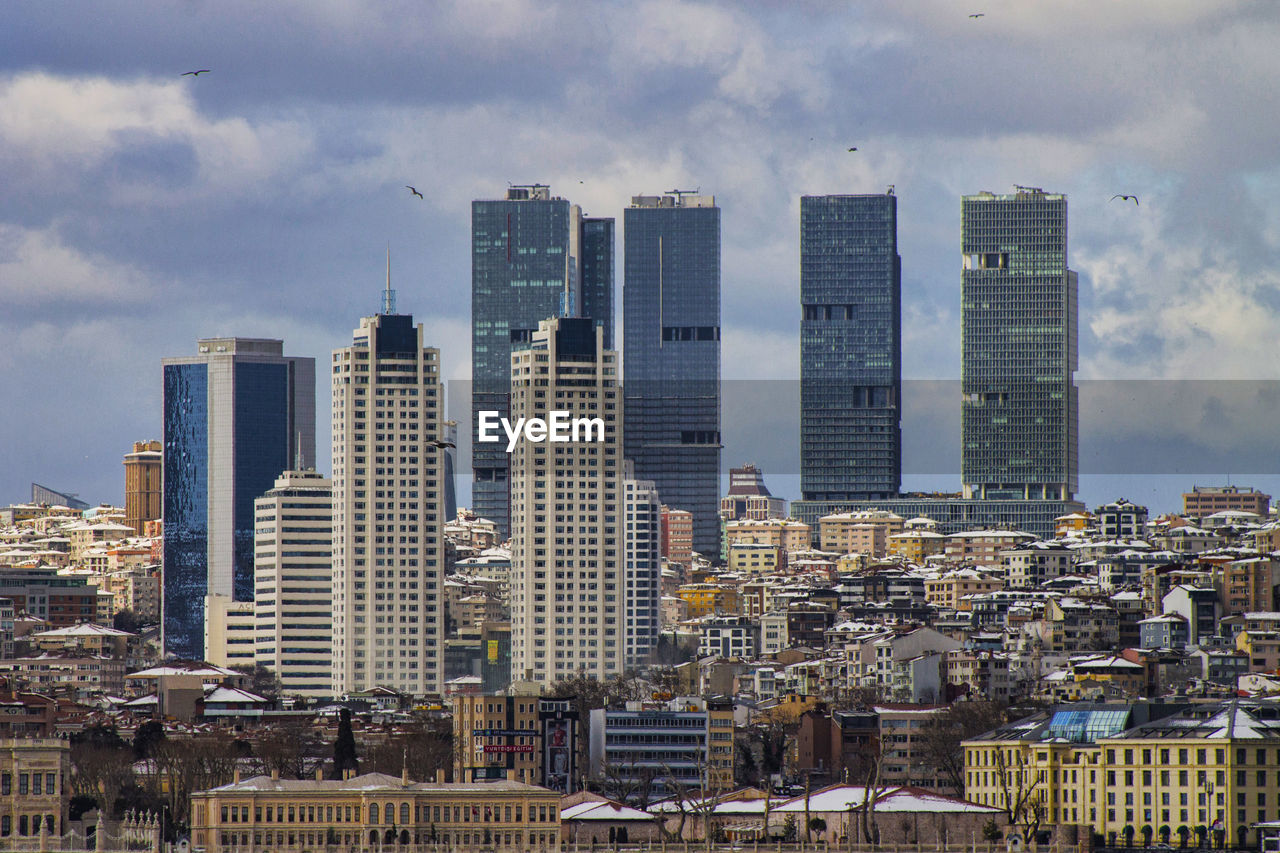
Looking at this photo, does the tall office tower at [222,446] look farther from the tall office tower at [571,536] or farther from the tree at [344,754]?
the tree at [344,754]

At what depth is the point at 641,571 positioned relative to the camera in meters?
134

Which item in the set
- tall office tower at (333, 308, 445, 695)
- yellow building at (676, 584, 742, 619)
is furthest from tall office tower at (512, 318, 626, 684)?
yellow building at (676, 584, 742, 619)

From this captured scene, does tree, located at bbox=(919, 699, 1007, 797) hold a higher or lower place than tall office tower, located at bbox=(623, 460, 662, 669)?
lower

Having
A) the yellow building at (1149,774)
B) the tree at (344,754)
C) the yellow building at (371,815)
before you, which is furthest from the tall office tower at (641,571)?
the yellow building at (371,815)

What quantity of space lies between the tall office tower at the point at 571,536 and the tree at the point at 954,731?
33.7 meters

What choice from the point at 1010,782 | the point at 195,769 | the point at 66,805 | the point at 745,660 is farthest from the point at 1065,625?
the point at 66,805

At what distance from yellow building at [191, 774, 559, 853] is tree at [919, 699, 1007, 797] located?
642 inches

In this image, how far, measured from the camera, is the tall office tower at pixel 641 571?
132m

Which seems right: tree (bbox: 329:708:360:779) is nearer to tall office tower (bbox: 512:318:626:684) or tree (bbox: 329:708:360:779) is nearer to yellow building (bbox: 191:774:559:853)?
yellow building (bbox: 191:774:559:853)

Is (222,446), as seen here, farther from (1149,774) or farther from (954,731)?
(1149,774)

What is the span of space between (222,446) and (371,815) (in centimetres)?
9921

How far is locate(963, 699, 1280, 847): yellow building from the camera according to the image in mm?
76500

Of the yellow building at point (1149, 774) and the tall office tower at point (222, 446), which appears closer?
the yellow building at point (1149, 774)

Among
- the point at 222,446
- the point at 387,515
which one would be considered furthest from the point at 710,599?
the point at 387,515
